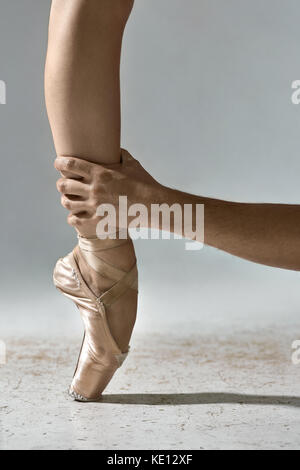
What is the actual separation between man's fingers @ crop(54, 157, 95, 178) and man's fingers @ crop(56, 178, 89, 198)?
2cm

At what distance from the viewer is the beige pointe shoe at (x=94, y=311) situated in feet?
4.46

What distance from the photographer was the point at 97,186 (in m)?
1.23

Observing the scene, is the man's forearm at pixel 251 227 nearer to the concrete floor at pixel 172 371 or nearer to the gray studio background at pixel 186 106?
the concrete floor at pixel 172 371

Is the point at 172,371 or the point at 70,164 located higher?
the point at 70,164

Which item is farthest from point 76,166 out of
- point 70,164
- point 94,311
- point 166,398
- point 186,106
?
point 186,106

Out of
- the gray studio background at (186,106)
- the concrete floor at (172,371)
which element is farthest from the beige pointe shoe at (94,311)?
the gray studio background at (186,106)

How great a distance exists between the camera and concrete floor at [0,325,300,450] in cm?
117

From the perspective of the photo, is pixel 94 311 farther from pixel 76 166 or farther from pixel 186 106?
pixel 186 106

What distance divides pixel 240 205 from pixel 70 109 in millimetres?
340

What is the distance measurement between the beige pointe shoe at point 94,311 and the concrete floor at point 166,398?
44mm

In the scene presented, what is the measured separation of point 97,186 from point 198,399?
1.55ft

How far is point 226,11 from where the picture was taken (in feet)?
9.78

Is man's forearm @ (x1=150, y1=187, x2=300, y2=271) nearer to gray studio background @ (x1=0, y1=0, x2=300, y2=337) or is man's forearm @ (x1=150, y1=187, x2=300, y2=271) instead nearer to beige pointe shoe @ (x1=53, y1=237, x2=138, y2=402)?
beige pointe shoe @ (x1=53, y1=237, x2=138, y2=402)

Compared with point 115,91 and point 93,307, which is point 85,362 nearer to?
point 93,307
